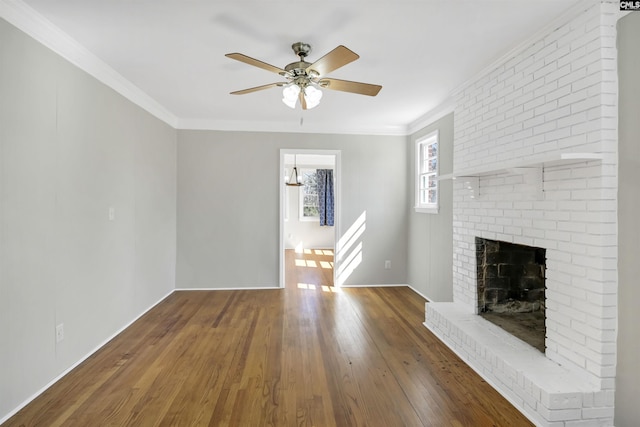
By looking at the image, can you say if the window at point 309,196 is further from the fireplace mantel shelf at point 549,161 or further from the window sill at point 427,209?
the fireplace mantel shelf at point 549,161

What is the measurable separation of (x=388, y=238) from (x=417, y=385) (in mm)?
2913

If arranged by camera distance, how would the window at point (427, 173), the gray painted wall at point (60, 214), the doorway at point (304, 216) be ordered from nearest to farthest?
the gray painted wall at point (60, 214), the window at point (427, 173), the doorway at point (304, 216)

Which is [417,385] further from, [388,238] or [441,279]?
[388,238]

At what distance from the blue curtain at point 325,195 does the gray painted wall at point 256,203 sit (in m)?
3.92

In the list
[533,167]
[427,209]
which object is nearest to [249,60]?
[533,167]

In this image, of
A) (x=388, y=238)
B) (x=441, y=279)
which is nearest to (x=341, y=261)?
(x=388, y=238)

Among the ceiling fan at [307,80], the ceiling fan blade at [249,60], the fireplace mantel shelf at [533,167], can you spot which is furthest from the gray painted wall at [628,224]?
the ceiling fan blade at [249,60]

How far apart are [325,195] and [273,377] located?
6.79 m

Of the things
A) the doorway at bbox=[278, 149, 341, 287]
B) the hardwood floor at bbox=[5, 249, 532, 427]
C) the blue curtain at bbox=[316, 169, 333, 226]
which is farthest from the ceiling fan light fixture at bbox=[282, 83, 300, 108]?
Answer: the blue curtain at bbox=[316, 169, 333, 226]

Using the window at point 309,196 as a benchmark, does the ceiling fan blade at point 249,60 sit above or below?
above

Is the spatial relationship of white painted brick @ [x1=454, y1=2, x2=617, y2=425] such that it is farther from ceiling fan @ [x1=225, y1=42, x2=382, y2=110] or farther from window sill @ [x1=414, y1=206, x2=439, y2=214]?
window sill @ [x1=414, y1=206, x2=439, y2=214]

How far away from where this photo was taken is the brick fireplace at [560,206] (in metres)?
1.82

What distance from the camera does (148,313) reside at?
3738mm

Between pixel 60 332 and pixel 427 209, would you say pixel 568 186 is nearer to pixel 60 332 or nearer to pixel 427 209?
pixel 427 209
